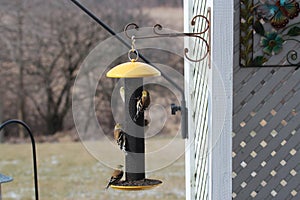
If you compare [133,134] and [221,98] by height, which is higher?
[221,98]

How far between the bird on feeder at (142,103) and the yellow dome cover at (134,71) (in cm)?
11

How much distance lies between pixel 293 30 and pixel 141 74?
98cm

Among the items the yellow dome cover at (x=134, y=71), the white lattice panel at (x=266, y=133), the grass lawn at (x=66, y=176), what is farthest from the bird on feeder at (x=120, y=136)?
the grass lawn at (x=66, y=176)

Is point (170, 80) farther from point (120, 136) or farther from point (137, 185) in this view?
point (137, 185)

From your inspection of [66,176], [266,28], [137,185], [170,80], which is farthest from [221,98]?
[66,176]

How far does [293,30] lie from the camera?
8.43 ft

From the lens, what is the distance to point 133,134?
6.84 feet

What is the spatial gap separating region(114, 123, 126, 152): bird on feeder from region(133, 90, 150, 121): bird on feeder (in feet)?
0.25

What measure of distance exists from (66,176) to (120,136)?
3636 mm

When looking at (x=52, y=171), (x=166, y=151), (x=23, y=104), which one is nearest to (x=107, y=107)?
(x=52, y=171)

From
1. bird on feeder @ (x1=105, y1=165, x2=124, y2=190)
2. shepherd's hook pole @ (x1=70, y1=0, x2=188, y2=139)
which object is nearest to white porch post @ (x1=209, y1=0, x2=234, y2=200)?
shepherd's hook pole @ (x1=70, y1=0, x2=188, y2=139)

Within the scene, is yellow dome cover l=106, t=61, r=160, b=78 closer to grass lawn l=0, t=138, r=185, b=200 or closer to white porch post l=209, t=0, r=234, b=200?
white porch post l=209, t=0, r=234, b=200

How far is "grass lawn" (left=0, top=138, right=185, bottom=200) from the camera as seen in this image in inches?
208

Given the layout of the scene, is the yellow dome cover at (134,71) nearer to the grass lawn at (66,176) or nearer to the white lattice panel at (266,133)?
the white lattice panel at (266,133)
